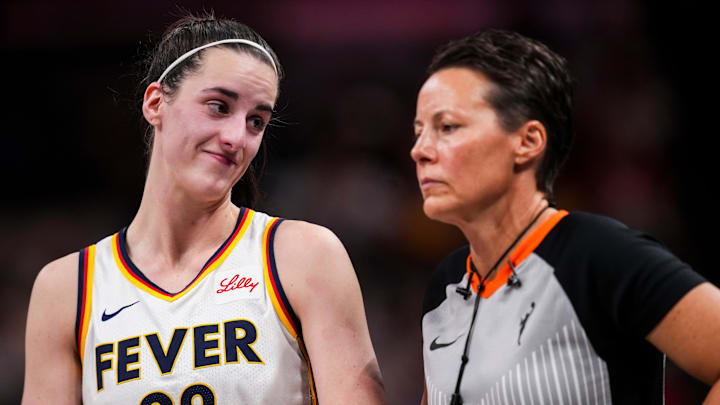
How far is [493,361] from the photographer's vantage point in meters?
2.27

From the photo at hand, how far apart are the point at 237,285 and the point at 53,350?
68 cm

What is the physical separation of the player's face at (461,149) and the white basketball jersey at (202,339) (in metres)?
0.72

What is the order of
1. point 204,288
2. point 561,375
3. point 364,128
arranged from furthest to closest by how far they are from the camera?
point 364,128, point 204,288, point 561,375

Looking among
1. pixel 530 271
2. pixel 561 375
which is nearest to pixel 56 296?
pixel 530 271

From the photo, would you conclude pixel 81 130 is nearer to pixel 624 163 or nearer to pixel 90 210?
pixel 90 210

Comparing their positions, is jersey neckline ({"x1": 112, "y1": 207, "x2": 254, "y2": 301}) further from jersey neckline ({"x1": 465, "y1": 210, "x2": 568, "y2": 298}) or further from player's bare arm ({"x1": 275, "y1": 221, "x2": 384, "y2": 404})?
jersey neckline ({"x1": 465, "y1": 210, "x2": 568, "y2": 298})

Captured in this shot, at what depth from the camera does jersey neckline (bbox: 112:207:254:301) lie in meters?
2.87

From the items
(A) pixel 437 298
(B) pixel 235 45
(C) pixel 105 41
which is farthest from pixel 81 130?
(A) pixel 437 298

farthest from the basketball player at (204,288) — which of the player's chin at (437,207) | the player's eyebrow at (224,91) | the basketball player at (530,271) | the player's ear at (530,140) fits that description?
the player's ear at (530,140)

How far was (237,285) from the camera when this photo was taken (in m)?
2.81

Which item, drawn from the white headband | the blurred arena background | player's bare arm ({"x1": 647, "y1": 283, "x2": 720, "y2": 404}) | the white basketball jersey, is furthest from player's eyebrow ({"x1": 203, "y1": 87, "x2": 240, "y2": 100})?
the blurred arena background

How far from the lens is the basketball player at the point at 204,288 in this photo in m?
2.71

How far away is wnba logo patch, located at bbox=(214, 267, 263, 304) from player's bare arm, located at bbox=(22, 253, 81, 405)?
52 cm

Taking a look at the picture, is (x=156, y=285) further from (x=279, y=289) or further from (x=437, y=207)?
(x=437, y=207)
